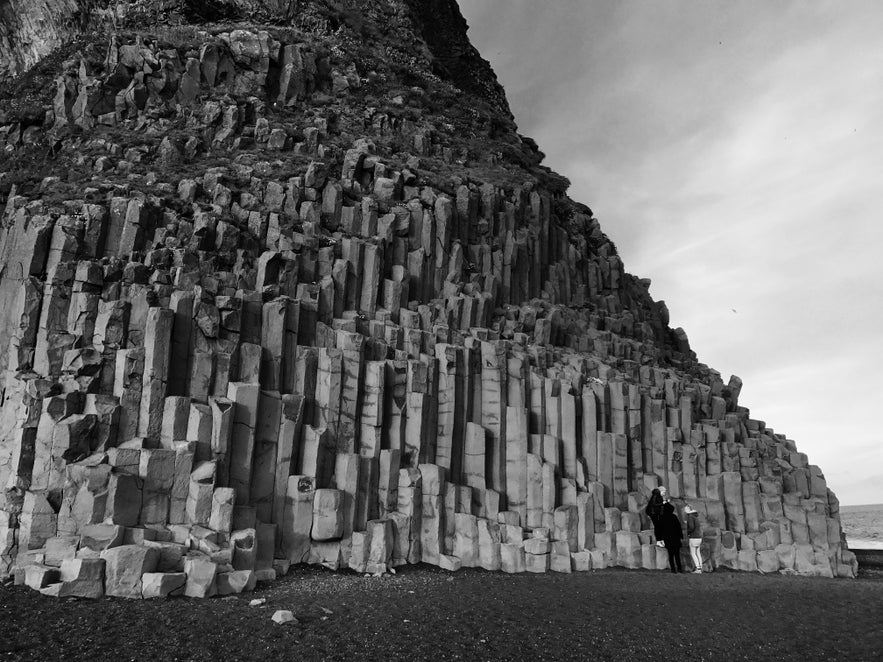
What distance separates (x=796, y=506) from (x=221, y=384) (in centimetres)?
1491

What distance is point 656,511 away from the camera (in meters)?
17.5

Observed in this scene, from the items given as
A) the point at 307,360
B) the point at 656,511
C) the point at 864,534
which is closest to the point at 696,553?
the point at 656,511

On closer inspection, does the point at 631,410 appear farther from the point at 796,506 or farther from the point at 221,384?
the point at 221,384

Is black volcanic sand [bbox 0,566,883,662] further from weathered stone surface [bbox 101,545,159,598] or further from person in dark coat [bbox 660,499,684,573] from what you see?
person in dark coat [bbox 660,499,684,573]

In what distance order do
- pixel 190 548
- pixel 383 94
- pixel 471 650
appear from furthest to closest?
pixel 383 94 → pixel 190 548 → pixel 471 650

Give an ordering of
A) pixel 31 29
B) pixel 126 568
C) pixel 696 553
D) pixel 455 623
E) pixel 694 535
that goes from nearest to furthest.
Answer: pixel 455 623
pixel 126 568
pixel 696 553
pixel 694 535
pixel 31 29

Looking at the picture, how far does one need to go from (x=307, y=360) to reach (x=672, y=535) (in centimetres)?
931

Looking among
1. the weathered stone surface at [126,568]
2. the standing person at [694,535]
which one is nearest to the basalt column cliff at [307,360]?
the weathered stone surface at [126,568]

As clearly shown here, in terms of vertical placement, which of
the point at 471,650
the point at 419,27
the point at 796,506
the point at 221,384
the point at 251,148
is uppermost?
the point at 419,27

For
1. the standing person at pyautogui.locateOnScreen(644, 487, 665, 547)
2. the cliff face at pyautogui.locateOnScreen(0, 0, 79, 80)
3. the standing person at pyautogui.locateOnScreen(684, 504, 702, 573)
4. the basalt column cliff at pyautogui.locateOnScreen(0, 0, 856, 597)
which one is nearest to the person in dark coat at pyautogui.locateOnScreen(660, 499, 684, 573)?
the standing person at pyautogui.locateOnScreen(644, 487, 665, 547)

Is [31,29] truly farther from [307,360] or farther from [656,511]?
[656,511]

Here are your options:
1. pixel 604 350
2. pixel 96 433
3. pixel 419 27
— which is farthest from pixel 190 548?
pixel 419 27

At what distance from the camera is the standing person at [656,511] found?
56.8ft

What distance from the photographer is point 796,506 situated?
1922cm
